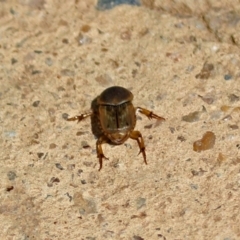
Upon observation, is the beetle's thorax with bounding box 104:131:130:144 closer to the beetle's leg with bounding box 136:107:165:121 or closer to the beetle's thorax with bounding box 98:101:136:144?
the beetle's thorax with bounding box 98:101:136:144

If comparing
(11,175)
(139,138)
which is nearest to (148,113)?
(139,138)

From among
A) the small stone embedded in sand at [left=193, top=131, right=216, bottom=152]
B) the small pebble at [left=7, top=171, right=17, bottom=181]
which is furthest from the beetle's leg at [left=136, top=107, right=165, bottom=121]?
the small pebble at [left=7, top=171, right=17, bottom=181]

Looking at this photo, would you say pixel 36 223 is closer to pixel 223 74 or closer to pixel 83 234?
pixel 83 234

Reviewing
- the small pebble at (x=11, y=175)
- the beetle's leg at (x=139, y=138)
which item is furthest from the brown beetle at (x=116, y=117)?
the small pebble at (x=11, y=175)

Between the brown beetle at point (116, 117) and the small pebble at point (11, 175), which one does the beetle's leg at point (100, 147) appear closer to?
the brown beetle at point (116, 117)

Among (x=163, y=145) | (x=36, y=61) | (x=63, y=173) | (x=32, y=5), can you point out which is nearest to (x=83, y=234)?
(x=63, y=173)
